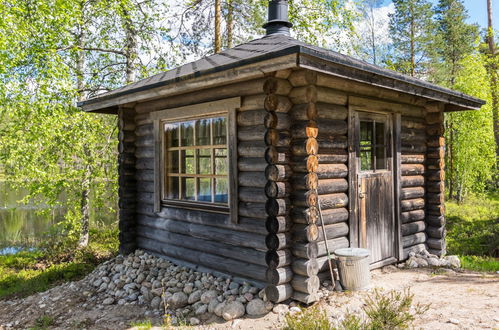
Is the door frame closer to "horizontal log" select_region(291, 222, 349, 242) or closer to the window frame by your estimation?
"horizontal log" select_region(291, 222, 349, 242)

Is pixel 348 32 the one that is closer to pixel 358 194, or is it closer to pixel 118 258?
→ pixel 358 194

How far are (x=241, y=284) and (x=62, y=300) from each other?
312 cm

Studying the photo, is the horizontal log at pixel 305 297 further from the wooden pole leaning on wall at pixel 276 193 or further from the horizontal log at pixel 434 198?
the horizontal log at pixel 434 198

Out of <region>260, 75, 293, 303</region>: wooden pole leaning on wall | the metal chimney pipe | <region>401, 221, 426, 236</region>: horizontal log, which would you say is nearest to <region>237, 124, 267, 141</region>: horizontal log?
<region>260, 75, 293, 303</region>: wooden pole leaning on wall

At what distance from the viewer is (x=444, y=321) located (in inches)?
158

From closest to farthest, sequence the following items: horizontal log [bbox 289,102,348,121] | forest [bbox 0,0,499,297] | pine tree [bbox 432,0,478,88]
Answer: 1. horizontal log [bbox 289,102,348,121]
2. forest [bbox 0,0,499,297]
3. pine tree [bbox 432,0,478,88]

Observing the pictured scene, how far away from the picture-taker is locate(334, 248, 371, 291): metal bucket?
4.73 meters

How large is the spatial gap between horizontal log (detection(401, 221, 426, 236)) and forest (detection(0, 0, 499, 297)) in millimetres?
1379

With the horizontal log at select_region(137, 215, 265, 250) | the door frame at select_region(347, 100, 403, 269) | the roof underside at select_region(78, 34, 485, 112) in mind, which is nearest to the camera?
the roof underside at select_region(78, 34, 485, 112)

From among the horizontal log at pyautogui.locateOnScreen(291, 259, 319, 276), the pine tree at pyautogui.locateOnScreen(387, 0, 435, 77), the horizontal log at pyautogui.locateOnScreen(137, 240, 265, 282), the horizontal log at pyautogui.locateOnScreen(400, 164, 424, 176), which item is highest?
the pine tree at pyautogui.locateOnScreen(387, 0, 435, 77)

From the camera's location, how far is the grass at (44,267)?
7426mm

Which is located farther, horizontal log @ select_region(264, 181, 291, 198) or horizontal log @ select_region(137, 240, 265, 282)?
horizontal log @ select_region(137, 240, 265, 282)

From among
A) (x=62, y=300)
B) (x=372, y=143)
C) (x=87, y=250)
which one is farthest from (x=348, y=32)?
(x=62, y=300)

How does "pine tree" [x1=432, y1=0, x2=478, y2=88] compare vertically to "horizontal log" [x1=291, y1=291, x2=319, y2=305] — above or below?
above
